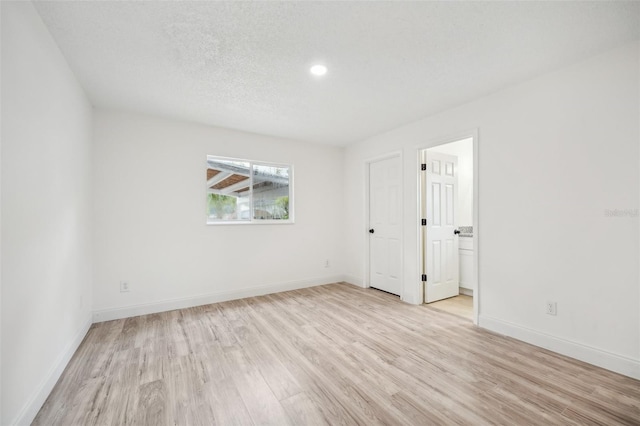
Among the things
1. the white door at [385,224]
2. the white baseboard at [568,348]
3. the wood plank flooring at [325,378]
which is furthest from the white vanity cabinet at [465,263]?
the white baseboard at [568,348]

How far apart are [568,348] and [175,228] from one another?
439 centimetres

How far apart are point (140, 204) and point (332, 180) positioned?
9.92ft

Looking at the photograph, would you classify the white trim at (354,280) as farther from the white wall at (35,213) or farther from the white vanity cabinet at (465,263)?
the white wall at (35,213)

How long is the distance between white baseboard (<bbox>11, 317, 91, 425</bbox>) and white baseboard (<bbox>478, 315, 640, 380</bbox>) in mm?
3723

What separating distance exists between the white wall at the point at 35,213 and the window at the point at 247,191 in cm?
162

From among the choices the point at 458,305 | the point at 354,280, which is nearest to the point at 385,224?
the point at 354,280

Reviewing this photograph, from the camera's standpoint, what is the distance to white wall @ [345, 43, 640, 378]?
210 cm

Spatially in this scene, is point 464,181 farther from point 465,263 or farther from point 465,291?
point 465,291

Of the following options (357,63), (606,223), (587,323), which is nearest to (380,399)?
(587,323)

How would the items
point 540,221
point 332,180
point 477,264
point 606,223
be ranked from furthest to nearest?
point 332,180, point 477,264, point 540,221, point 606,223

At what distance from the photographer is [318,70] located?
2.45 meters

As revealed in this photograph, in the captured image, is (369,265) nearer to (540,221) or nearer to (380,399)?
(540,221)

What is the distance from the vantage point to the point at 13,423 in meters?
1.47

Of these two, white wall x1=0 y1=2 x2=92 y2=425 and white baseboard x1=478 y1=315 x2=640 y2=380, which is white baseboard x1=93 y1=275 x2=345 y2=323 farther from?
white baseboard x1=478 y1=315 x2=640 y2=380
